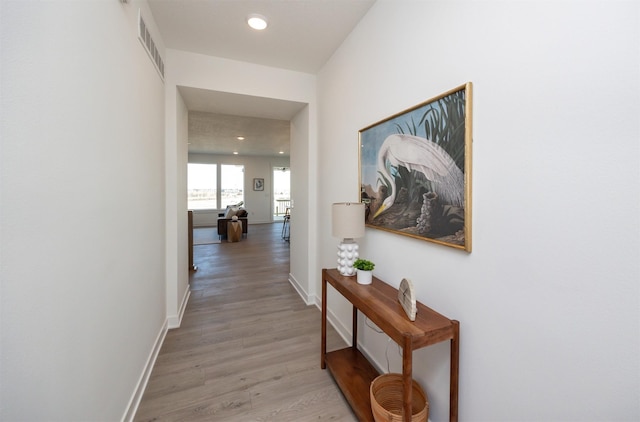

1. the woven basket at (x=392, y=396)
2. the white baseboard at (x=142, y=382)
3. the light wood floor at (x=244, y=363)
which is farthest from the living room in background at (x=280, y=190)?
the woven basket at (x=392, y=396)

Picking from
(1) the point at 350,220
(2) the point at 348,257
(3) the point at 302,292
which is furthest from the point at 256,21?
(3) the point at 302,292

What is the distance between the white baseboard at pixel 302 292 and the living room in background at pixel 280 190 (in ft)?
23.1

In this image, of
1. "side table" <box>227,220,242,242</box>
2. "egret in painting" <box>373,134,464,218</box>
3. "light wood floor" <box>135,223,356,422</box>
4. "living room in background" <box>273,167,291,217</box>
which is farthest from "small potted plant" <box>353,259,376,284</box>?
"living room in background" <box>273,167,291,217</box>

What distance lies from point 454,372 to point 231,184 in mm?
9700

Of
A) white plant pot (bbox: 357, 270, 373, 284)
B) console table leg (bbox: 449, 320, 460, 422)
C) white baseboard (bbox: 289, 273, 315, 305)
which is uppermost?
white plant pot (bbox: 357, 270, 373, 284)

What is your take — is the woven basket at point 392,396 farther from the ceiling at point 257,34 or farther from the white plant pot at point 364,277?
the ceiling at point 257,34

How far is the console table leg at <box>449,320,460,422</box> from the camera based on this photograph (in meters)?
1.17

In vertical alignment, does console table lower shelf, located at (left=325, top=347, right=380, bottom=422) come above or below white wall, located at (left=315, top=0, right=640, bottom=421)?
below

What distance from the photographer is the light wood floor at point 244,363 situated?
159cm

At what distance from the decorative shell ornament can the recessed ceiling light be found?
2.23 metres

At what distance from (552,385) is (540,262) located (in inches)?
16.8

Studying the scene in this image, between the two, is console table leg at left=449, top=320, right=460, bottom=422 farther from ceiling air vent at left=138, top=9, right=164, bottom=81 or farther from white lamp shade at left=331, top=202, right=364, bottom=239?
ceiling air vent at left=138, top=9, right=164, bottom=81

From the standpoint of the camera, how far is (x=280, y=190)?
1082cm

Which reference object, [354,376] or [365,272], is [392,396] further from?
[365,272]
